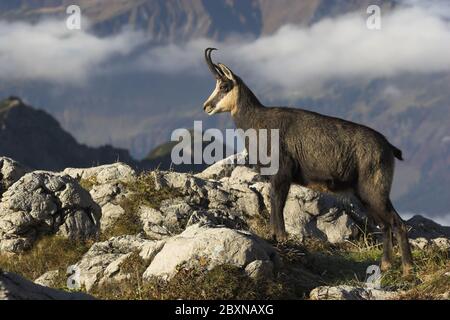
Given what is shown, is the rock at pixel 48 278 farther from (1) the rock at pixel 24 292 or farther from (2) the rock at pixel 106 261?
(1) the rock at pixel 24 292

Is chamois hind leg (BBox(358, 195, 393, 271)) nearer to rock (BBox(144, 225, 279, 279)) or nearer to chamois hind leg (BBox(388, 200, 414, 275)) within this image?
chamois hind leg (BBox(388, 200, 414, 275))

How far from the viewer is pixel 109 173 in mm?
25594

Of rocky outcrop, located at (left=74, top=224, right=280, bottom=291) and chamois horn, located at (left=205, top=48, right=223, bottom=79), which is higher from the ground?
chamois horn, located at (left=205, top=48, right=223, bottom=79)

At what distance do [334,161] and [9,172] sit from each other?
975cm

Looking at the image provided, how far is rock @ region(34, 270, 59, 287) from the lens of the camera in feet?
59.6

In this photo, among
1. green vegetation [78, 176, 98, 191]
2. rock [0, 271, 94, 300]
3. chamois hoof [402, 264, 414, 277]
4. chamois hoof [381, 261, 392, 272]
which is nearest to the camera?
rock [0, 271, 94, 300]

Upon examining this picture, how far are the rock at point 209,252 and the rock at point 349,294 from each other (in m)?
1.14

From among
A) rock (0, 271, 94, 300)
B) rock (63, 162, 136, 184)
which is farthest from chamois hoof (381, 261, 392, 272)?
rock (63, 162, 136, 184)

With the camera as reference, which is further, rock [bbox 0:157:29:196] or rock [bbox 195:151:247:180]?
rock [bbox 195:151:247:180]

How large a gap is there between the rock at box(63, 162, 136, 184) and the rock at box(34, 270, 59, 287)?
6457 mm

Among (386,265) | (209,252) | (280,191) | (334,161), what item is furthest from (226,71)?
(209,252)

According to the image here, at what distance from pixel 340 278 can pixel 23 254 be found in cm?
834

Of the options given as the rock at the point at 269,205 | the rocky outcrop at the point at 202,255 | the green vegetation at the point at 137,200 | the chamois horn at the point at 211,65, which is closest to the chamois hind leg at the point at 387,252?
the rocky outcrop at the point at 202,255

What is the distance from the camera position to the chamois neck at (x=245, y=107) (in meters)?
21.1
